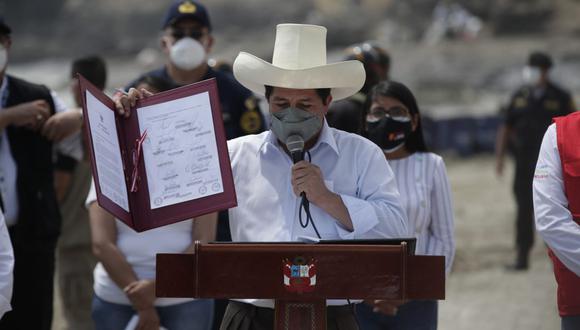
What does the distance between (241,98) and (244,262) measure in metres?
3.14

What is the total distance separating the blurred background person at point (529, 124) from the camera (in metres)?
11.7

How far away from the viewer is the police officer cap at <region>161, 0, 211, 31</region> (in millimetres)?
7062

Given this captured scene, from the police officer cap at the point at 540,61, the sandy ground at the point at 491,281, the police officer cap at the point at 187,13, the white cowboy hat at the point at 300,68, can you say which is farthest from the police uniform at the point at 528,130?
the white cowboy hat at the point at 300,68

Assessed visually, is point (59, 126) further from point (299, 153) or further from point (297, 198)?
point (299, 153)

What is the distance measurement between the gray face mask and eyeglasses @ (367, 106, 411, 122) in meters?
1.45

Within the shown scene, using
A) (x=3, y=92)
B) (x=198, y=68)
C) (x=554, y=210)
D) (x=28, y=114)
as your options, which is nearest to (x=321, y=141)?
(x=554, y=210)

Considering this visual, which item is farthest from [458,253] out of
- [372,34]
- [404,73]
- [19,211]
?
[372,34]

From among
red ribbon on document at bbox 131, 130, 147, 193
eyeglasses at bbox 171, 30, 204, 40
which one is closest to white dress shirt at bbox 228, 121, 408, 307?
red ribbon on document at bbox 131, 130, 147, 193

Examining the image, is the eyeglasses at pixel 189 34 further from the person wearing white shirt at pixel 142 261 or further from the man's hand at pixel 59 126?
the person wearing white shirt at pixel 142 261

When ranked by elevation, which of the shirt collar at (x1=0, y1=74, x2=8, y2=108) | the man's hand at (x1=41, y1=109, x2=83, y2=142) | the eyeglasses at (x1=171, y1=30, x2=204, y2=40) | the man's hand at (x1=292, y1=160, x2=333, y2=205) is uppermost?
the eyeglasses at (x1=171, y1=30, x2=204, y2=40)

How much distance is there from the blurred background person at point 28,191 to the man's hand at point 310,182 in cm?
231

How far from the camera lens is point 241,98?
690 centimetres

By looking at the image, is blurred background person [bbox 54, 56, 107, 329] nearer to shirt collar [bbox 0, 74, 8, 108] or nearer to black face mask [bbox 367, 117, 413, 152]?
shirt collar [bbox 0, 74, 8, 108]

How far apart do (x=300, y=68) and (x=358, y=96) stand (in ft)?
9.19
